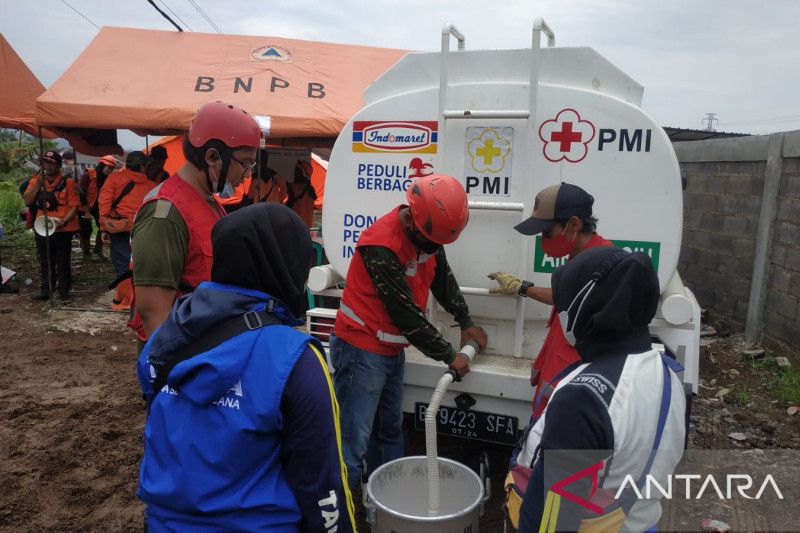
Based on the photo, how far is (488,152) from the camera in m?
2.96

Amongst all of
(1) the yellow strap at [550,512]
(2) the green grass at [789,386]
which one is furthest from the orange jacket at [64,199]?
(2) the green grass at [789,386]

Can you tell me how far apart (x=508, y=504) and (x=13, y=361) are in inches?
223

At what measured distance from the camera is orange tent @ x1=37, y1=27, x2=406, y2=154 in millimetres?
6703

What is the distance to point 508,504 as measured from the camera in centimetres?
179

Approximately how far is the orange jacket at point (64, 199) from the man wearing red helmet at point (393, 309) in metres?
6.42

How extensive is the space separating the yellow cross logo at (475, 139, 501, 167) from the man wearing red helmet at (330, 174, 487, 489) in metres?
0.43

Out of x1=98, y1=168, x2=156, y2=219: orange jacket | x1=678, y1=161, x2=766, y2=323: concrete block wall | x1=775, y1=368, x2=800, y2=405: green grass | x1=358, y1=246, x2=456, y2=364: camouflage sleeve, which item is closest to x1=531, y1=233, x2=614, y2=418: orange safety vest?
x1=358, y1=246, x2=456, y2=364: camouflage sleeve

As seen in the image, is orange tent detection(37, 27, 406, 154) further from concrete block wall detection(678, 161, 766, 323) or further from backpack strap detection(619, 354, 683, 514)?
backpack strap detection(619, 354, 683, 514)

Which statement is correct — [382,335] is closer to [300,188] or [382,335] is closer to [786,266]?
[786,266]

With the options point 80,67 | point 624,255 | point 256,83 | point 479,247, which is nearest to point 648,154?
point 479,247

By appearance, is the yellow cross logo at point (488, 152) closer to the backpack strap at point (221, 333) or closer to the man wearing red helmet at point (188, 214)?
the man wearing red helmet at point (188, 214)

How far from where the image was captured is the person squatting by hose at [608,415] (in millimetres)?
1358

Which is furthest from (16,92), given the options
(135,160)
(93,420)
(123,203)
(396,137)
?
(396,137)

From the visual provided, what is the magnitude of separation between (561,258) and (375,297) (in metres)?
0.91
